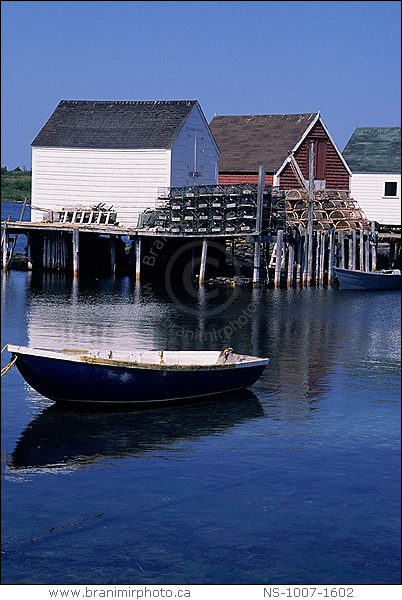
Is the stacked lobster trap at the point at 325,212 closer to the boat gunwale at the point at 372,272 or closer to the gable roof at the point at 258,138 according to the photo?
the boat gunwale at the point at 372,272

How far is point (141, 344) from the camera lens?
28.0 metres

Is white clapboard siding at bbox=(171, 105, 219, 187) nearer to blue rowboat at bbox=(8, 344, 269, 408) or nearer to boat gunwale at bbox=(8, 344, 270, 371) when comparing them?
blue rowboat at bbox=(8, 344, 269, 408)

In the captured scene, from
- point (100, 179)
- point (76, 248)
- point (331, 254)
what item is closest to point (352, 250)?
point (331, 254)

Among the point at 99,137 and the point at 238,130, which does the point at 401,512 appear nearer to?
the point at 99,137

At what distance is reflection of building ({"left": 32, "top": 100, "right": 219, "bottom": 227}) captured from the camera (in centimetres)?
4809

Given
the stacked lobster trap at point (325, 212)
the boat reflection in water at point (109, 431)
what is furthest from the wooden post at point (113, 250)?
the boat reflection in water at point (109, 431)

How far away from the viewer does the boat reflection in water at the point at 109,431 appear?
16.2 meters

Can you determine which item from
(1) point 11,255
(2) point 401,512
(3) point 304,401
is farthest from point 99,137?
(2) point 401,512

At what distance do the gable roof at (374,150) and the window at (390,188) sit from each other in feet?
2.31

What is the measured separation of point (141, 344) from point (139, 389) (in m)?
8.76

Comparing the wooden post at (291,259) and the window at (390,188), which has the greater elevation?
the window at (390,188)

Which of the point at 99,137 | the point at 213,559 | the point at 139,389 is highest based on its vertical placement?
the point at 99,137

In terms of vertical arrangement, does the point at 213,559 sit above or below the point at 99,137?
below

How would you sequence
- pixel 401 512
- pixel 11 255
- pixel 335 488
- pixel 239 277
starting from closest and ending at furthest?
pixel 401 512
pixel 335 488
pixel 239 277
pixel 11 255
